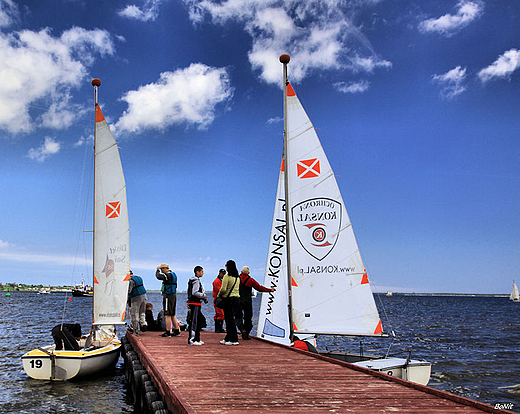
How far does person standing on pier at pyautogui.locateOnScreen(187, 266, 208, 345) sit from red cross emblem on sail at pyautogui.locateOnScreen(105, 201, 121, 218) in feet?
17.7

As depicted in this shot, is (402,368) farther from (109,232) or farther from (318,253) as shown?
(109,232)

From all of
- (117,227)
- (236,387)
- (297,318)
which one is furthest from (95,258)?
(236,387)

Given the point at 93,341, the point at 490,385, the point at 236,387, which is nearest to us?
the point at 236,387

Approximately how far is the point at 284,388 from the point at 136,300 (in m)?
9.04

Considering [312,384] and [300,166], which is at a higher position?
[300,166]

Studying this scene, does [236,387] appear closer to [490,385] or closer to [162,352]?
[162,352]

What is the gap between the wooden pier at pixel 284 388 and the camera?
4879 millimetres

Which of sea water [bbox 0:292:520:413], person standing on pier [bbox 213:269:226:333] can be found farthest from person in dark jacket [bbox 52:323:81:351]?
person standing on pier [bbox 213:269:226:333]

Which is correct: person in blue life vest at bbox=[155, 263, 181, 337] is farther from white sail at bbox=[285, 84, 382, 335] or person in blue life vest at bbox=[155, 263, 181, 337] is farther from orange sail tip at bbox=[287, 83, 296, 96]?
orange sail tip at bbox=[287, 83, 296, 96]

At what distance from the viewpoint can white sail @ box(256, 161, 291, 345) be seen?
12711 mm

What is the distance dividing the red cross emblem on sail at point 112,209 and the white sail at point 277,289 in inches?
230

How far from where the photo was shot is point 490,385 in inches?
593

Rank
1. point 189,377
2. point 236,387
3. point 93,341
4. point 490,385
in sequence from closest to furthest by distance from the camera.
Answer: point 236,387 → point 189,377 → point 93,341 → point 490,385

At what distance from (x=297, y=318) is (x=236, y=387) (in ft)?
18.3
